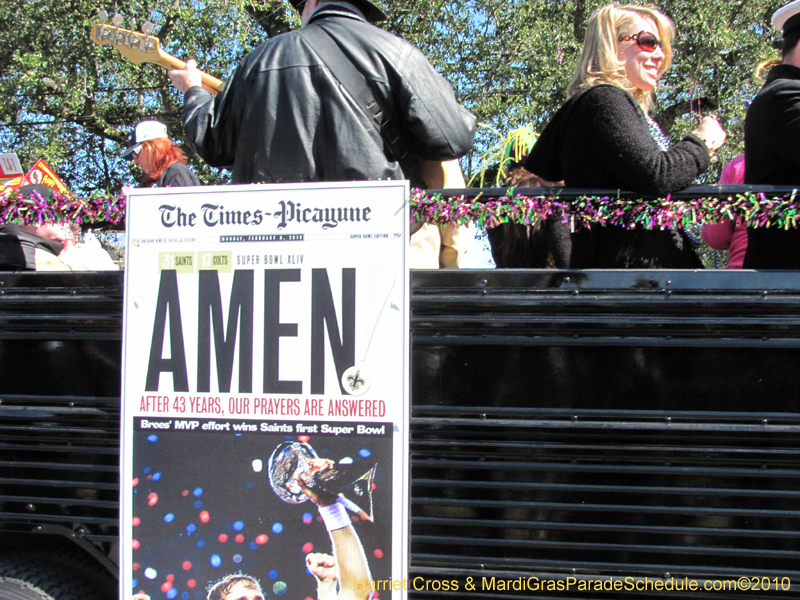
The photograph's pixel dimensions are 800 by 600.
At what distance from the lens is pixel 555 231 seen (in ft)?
8.13

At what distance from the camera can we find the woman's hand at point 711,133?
7.21 ft

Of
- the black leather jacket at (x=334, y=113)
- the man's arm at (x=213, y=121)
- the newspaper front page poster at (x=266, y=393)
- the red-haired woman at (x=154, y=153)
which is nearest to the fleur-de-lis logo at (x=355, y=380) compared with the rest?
the newspaper front page poster at (x=266, y=393)

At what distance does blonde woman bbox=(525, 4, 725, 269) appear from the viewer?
78.1 inches

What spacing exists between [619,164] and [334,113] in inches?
33.6

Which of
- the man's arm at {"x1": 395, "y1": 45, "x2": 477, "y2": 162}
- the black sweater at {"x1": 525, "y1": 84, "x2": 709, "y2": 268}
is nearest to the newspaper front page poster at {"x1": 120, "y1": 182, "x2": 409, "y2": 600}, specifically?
the man's arm at {"x1": 395, "y1": 45, "x2": 477, "y2": 162}

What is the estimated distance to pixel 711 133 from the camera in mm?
2217

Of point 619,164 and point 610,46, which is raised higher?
point 610,46

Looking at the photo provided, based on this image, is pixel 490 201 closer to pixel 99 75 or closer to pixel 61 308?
pixel 61 308

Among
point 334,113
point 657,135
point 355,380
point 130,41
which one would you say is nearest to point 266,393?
point 355,380

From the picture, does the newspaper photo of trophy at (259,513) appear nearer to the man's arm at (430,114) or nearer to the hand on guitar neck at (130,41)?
the man's arm at (430,114)

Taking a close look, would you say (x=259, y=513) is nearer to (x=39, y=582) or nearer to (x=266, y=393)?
(x=266, y=393)

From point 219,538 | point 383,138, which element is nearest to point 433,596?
point 219,538

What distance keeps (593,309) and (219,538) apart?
1.20 metres

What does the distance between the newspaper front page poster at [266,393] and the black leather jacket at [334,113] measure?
0.87 ft
